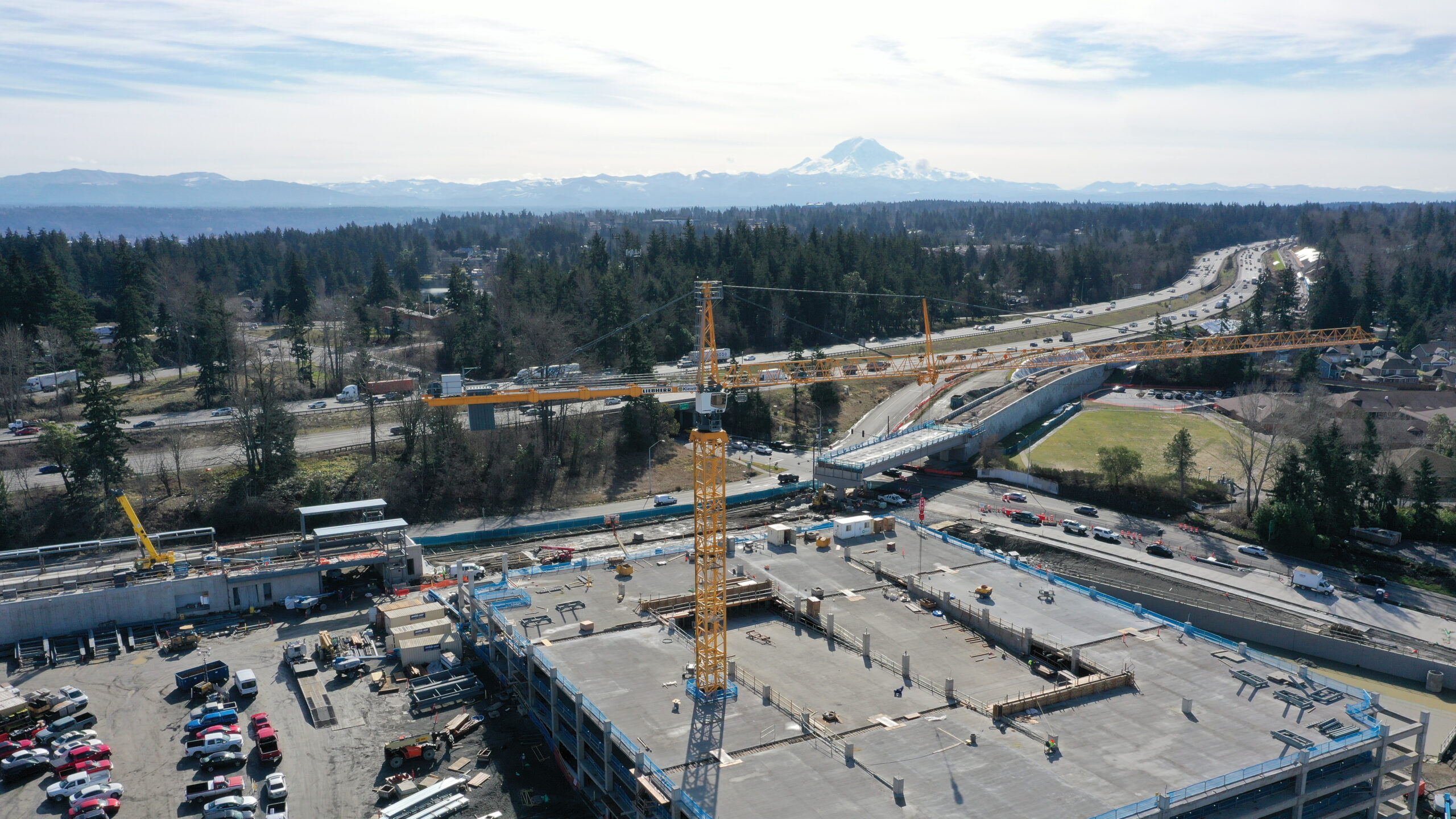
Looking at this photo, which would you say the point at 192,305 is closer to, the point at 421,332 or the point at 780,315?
the point at 421,332

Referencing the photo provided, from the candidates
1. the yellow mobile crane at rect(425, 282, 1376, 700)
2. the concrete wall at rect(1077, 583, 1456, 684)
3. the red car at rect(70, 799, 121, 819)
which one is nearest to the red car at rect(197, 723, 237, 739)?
the red car at rect(70, 799, 121, 819)

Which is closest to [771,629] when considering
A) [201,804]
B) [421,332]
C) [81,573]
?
[201,804]

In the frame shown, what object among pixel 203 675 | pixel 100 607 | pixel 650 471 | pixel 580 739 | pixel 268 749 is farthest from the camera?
pixel 650 471

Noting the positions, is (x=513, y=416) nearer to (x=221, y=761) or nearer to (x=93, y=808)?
(x=221, y=761)

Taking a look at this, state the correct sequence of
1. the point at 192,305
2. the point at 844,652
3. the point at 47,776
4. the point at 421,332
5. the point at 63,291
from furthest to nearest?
the point at 421,332 < the point at 192,305 < the point at 63,291 < the point at 844,652 < the point at 47,776

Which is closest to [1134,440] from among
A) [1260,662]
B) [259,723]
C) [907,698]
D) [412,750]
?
[1260,662]

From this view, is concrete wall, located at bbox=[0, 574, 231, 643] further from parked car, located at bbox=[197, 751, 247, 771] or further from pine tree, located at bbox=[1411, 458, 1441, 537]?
pine tree, located at bbox=[1411, 458, 1441, 537]
